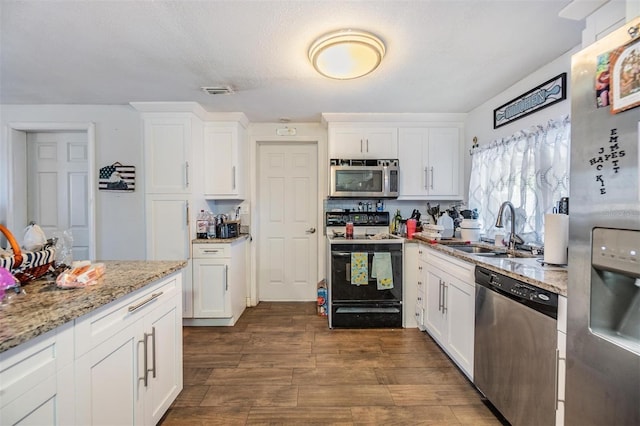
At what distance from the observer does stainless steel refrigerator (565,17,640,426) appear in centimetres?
88

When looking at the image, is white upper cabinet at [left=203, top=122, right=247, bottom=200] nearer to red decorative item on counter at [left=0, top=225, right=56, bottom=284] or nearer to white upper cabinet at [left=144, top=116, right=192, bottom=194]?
white upper cabinet at [left=144, top=116, right=192, bottom=194]

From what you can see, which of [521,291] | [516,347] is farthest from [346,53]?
[516,347]

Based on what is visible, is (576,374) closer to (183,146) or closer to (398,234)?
(398,234)

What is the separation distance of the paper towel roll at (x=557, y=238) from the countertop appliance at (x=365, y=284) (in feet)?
4.37

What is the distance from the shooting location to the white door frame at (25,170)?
287cm

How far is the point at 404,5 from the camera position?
4.64 feet

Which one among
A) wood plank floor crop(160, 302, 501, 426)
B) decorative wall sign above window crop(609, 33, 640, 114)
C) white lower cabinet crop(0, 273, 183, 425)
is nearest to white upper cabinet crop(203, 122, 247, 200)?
wood plank floor crop(160, 302, 501, 426)

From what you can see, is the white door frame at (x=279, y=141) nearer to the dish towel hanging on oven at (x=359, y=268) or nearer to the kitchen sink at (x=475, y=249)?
the dish towel hanging on oven at (x=359, y=268)

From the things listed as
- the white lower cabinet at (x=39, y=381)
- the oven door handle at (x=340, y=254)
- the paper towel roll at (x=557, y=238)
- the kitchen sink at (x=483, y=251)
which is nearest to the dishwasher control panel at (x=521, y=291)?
the paper towel roll at (x=557, y=238)

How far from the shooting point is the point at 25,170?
9.79 ft

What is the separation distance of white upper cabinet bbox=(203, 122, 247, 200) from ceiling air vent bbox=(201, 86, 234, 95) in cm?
61

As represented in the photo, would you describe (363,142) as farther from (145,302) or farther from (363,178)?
(145,302)

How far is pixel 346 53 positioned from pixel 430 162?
1.92m

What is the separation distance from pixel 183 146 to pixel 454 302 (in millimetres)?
2884
